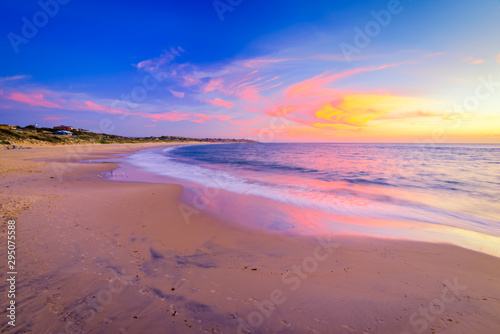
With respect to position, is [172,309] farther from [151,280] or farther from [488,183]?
[488,183]

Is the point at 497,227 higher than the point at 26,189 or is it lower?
lower

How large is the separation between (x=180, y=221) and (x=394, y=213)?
33.5 ft

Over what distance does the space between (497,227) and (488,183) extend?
47.5ft

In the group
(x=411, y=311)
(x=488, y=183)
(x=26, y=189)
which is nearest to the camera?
(x=411, y=311)

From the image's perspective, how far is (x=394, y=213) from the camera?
10492 mm

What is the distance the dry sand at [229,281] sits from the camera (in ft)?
11.2

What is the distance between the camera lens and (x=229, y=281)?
14.5ft

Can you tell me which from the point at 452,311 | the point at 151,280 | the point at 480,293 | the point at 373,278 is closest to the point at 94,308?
the point at 151,280

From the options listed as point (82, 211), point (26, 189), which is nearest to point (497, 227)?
point (82, 211)

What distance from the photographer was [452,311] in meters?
3.82

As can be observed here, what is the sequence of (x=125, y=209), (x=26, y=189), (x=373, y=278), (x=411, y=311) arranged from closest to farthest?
(x=411, y=311)
(x=373, y=278)
(x=125, y=209)
(x=26, y=189)

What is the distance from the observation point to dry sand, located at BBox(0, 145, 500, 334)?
3.43m

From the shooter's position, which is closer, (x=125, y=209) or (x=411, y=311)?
(x=411, y=311)

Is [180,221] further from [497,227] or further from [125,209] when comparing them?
[497,227]
